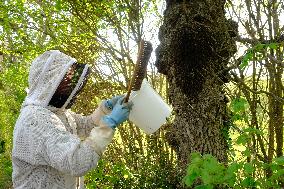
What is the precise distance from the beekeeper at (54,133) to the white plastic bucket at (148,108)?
0.33 ft

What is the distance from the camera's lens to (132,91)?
2650mm

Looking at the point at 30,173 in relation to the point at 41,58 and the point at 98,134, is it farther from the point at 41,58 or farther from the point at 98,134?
the point at 41,58

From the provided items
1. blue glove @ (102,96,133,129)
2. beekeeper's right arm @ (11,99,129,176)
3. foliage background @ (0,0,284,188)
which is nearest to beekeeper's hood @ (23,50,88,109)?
beekeeper's right arm @ (11,99,129,176)

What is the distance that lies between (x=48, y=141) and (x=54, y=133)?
58 mm

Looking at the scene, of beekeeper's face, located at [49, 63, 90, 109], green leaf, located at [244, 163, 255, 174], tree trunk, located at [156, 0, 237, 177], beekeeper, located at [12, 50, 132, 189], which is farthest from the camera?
tree trunk, located at [156, 0, 237, 177]

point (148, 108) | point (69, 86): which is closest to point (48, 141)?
point (69, 86)

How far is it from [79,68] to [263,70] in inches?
147

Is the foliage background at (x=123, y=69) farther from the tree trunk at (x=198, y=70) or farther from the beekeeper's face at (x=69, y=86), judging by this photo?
the beekeeper's face at (x=69, y=86)

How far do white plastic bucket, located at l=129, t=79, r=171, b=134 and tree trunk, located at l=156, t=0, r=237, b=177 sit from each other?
68cm

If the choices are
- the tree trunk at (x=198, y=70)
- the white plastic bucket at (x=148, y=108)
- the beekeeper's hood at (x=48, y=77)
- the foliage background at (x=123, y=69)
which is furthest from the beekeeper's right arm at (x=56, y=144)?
the foliage background at (x=123, y=69)

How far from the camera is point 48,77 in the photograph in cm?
250

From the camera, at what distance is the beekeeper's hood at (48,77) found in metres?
2.47

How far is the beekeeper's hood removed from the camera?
8.10 ft

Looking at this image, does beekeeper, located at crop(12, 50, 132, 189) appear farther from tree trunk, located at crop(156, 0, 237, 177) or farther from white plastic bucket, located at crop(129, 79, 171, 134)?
tree trunk, located at crop(156, 0, 237, 177)
